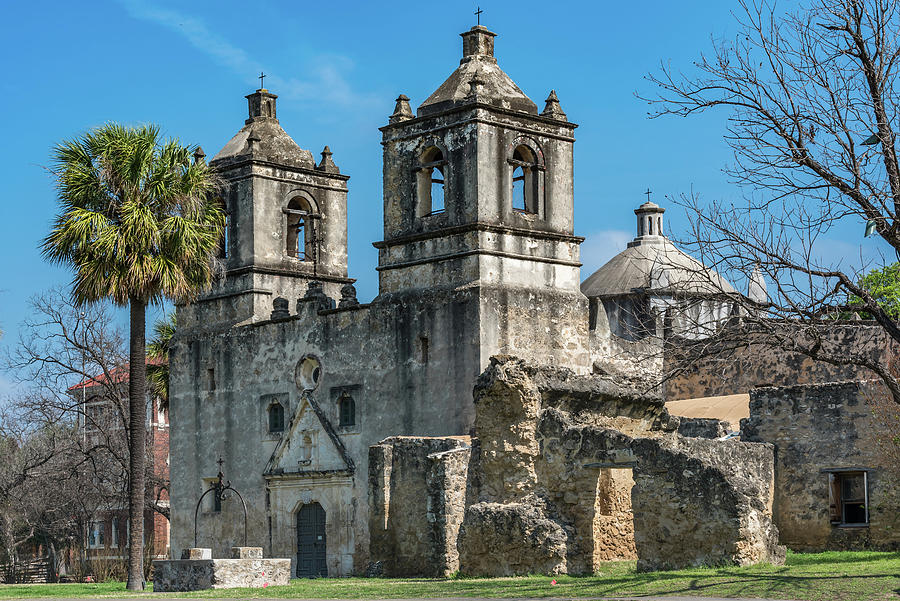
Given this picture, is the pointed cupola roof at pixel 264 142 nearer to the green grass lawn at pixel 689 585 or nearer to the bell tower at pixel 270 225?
the bell tower at pixel 270 225

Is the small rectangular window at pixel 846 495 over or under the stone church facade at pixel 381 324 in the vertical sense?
under

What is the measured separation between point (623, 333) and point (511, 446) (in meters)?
19.8

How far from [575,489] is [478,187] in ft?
35.4

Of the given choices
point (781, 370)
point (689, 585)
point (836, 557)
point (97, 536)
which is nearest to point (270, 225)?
point (781, 370)

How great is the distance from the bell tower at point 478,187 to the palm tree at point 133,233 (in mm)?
5551

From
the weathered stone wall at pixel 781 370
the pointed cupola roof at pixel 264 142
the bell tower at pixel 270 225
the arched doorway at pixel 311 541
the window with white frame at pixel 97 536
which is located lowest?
the window with white frame at pixel 97 536

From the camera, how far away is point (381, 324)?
109 ft

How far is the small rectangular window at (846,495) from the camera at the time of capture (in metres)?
25.7

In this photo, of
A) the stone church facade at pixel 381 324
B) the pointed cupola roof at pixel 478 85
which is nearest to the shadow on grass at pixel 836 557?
the stone church facade at pixel 381 324

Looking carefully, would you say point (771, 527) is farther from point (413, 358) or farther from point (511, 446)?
point (413, 358)

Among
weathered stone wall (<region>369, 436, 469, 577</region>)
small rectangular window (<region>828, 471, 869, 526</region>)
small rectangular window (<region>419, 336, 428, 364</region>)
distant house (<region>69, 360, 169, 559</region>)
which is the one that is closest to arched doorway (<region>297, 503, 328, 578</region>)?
small rectangular window (<region>419, 336, 428, 364</region>)

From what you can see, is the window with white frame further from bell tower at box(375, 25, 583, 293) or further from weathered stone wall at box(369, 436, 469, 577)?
weathered stone wall at box(369, 436, 469, 577)

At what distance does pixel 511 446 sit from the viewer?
24.1 metres

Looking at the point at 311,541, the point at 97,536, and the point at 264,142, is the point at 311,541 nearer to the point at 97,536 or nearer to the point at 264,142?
the point at 264,142
